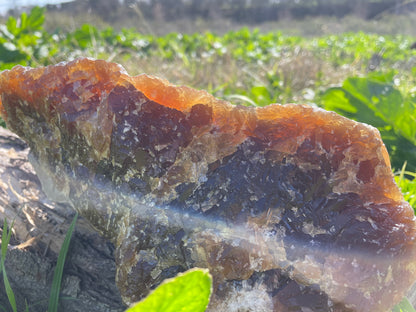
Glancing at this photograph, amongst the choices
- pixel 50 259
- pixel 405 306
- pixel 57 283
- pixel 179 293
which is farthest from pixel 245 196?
pixel 50 259

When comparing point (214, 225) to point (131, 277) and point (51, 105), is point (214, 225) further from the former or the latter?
point (51, 105)

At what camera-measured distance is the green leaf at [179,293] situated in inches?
21.0

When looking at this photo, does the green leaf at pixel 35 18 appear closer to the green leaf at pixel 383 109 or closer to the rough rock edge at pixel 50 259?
the rough rock edge at pixel 50 259

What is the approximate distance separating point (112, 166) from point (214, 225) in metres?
0.34

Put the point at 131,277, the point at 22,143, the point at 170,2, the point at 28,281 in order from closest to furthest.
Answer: the point at 131,277
the point at 28,281
the point at 22,143
the point at 170,2

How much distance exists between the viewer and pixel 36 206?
1484 millimetres

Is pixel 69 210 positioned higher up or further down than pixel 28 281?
higher up

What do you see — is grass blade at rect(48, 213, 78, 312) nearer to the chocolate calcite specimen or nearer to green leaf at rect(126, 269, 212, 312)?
the chocolate calcite specimen

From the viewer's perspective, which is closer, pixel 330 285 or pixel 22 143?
pixel 330 285

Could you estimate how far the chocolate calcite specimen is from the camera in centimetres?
87

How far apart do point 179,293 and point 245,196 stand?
1.37ft

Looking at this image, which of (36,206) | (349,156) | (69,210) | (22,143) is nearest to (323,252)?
(349,156)

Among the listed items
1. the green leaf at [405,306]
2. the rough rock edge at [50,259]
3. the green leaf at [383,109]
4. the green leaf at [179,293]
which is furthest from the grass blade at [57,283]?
the green leaf at [383,109]

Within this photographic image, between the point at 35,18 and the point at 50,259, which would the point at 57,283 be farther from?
the point at 35,18
